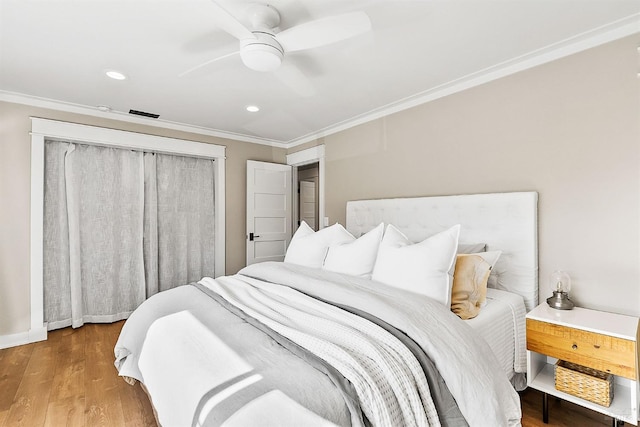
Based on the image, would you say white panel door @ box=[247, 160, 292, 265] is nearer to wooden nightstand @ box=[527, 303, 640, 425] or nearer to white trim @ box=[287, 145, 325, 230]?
white trim @ box=[287, 145, 325, 230]

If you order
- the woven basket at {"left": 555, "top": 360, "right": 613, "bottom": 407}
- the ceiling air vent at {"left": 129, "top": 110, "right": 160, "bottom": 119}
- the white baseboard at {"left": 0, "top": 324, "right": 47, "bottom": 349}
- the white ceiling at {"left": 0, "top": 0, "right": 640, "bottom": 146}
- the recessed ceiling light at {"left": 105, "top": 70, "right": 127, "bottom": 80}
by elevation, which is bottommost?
the white baseboard at {"left": 0, "top": 324, "right": 47, "bottom": 349}

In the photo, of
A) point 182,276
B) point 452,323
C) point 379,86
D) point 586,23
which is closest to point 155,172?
point 182,276

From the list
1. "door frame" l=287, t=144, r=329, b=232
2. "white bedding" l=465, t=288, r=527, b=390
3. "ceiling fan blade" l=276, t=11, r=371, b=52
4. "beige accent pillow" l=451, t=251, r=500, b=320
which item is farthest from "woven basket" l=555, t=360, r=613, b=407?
"door frame" l=287, t=144, r=329, b=232

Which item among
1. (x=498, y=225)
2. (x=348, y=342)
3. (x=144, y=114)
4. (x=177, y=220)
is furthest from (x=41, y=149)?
(x=498, y=225)

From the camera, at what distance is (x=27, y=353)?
274 cm

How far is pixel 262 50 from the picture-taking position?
1714mm

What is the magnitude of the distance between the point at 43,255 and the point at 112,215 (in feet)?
2.35

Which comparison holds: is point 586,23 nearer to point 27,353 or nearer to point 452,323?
point 452,323

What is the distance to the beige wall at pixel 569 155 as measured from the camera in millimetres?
1887

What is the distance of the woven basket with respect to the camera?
5.41 feet

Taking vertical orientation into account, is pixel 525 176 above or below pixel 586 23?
below

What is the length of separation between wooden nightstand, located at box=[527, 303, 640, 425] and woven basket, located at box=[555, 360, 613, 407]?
0.03m

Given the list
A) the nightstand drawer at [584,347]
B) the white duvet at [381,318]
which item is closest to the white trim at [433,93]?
the nightstand drawer at [584,347]

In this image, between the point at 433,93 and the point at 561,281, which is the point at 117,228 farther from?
the point at 561,281
